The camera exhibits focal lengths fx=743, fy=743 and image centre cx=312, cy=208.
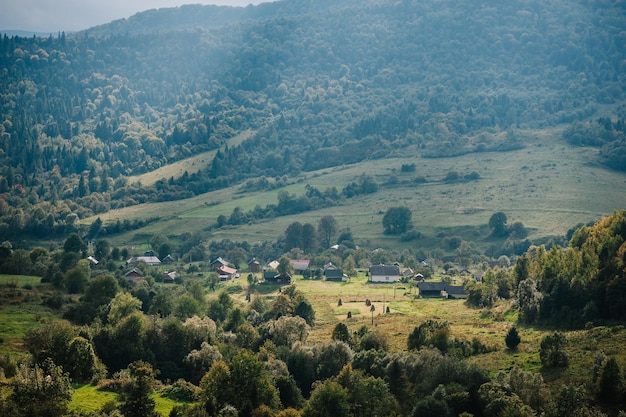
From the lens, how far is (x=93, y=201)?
192m

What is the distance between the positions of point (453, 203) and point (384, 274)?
62.1m

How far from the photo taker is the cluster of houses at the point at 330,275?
9494 centimetres

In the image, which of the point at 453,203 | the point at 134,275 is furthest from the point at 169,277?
the point at 453,203

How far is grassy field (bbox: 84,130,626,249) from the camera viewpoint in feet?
500

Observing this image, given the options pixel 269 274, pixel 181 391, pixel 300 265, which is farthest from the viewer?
pixel 300 265

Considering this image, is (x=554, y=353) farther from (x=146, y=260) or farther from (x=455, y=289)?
(x=146, y=260)

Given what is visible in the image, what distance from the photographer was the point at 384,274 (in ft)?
367

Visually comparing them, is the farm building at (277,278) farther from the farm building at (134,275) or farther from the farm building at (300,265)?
the farm building at (134,275)

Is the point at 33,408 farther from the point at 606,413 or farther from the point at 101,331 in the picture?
the point at 606,413

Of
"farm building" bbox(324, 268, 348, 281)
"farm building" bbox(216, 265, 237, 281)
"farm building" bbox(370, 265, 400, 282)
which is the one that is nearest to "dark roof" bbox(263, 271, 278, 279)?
"farm building" bbox(216, 265, 237, 281)

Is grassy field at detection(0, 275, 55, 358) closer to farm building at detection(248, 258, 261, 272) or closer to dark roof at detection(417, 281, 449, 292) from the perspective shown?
dark roof at detection(417, 281, 449, 292)

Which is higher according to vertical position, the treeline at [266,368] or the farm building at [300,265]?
the treeline at [266,368]

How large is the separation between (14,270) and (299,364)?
52932 mm

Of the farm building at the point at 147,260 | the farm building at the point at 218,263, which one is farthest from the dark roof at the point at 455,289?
the farm building at the point at 147,260
